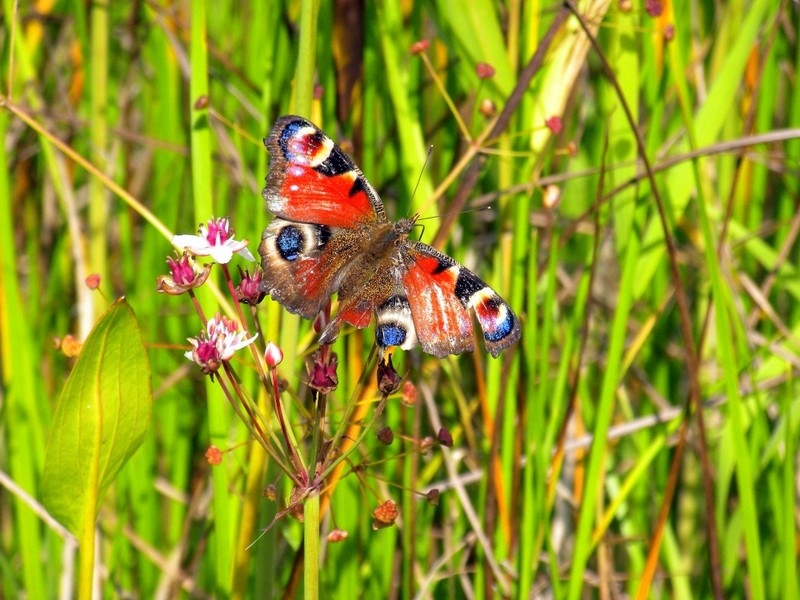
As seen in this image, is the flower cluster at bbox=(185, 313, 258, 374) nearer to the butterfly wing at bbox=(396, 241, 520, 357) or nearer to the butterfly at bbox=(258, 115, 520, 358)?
the butterfly at bbox=(258, 115, 520, 358)

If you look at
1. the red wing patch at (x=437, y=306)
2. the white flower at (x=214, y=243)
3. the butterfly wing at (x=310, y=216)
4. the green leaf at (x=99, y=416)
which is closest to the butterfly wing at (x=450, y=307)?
the red wing patch at (x=437, y=306)

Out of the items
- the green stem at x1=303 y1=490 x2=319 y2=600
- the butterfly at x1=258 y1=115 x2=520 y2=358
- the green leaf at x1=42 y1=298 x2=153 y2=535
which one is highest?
the butterfly at x1=258 y1=115 x2=520 y2=358

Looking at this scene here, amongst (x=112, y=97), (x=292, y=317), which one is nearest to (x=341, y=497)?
(x=292, y=317)

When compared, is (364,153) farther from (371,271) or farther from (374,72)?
(371,271)

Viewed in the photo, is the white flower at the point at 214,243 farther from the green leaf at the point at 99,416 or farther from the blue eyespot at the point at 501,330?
the blue eyespot at the point at 501,330

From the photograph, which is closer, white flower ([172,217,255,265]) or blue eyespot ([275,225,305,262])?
white flower ([172,217,255,265])

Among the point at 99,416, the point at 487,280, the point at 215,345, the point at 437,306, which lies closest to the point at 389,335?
the point at 437,306

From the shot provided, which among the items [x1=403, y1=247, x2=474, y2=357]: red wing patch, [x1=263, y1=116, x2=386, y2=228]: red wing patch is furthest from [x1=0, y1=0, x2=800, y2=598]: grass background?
[x1=403, y1=247, x2=474, y2=357]: red wing patch
